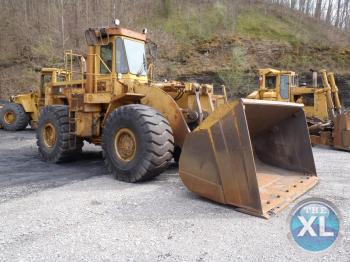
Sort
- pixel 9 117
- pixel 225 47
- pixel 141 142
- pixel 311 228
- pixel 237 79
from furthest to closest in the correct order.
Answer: pixel 225 47, pixel 237 79, pixel 9 117, pixel 141 142, pixel 311 228

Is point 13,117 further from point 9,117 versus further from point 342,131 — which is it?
point 342,131

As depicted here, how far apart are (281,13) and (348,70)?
405 inches

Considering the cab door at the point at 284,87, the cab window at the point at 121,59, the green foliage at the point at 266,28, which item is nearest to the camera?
the cab window at the point at 121,59

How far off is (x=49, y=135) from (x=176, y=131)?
332 cm

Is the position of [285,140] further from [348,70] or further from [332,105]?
[348,70]

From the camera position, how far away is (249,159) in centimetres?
421

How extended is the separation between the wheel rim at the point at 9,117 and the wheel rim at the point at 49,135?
316 inches

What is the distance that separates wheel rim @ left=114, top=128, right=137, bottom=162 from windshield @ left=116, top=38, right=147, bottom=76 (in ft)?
4.84

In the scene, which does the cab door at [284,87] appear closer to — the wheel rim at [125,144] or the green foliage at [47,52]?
the wheel rim at [125,144]

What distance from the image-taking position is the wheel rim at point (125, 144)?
583 cm

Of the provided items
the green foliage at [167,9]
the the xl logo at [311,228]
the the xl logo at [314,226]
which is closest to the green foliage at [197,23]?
the green foliage at [167,9]

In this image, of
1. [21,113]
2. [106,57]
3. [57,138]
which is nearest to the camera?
[106,57]

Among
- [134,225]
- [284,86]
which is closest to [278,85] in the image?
[284,86]

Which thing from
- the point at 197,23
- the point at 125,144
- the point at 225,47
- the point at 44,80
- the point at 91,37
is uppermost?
the point at 197,23
